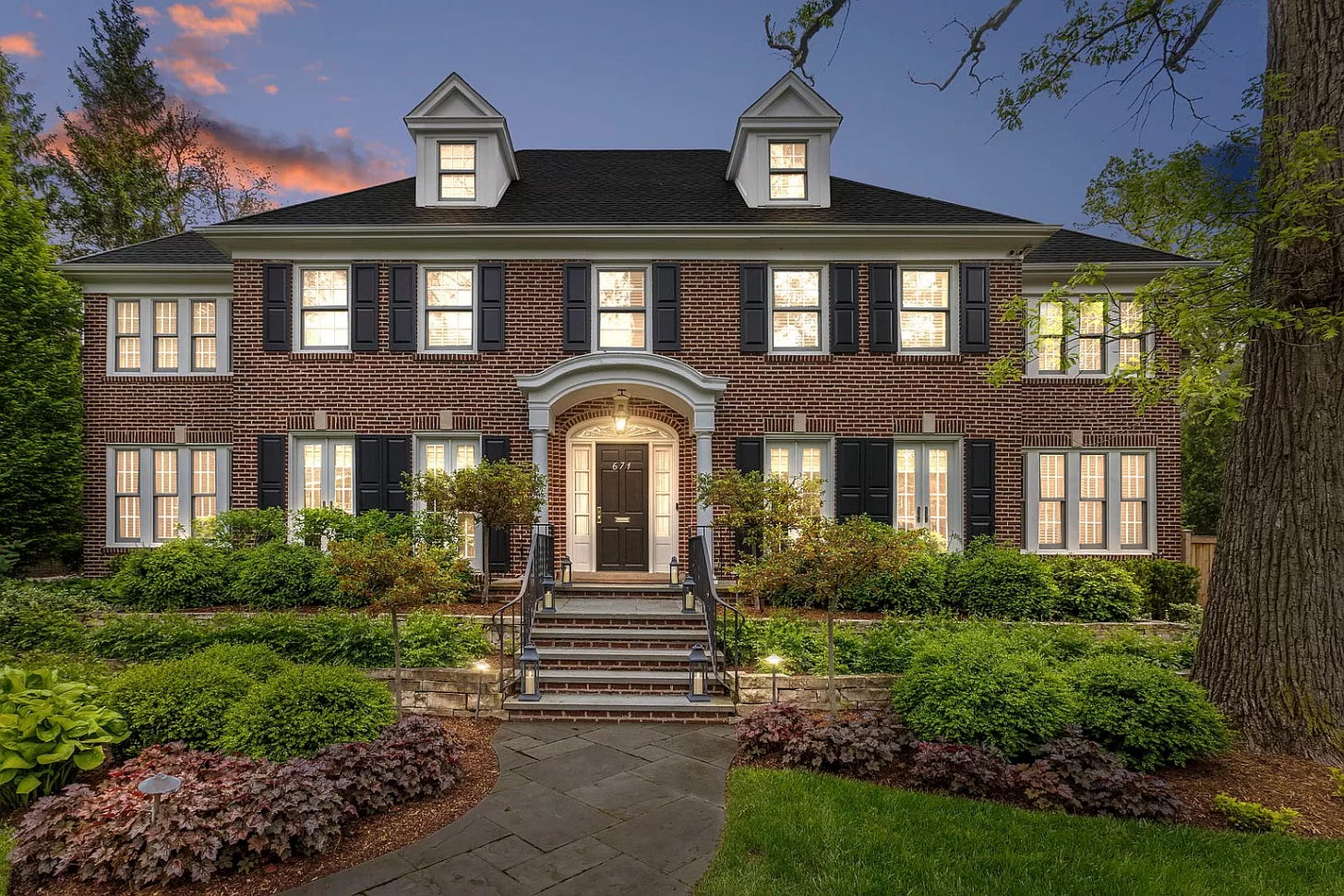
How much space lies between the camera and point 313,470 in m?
10.2

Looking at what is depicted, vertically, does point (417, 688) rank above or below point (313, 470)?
below

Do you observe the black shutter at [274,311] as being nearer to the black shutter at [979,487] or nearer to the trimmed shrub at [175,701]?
the trimmed shrub at [175,701]

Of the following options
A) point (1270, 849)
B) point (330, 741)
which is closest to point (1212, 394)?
point (1270, 849)

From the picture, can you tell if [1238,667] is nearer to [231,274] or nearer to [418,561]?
[418,561]

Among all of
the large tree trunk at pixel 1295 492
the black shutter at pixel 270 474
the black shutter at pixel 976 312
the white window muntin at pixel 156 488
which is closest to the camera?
the large tree trunk at pixel 1295 492

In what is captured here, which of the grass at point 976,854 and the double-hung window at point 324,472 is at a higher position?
the double-hung window at point 324,472

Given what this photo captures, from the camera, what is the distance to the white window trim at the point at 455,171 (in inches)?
426

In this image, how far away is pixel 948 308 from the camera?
33.5 ft

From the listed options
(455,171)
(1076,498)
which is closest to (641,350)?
(455,171)

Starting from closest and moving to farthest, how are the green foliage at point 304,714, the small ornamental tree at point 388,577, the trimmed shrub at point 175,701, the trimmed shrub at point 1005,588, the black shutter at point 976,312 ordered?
the green foliage at point 304,714 → the trimmed shrub at point 175,701 → the small ornamental tree at point 388,577 → the trimmed shrub at point 1005,588 → the black shutter at point 976,312

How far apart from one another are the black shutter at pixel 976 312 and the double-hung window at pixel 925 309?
0.84 ft

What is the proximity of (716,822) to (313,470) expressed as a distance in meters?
9.09

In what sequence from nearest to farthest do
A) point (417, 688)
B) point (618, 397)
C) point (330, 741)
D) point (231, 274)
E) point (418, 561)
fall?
point (330, 741) < point (418, 561) < point (417, 688) < point (618, 397) < point (231, 274)

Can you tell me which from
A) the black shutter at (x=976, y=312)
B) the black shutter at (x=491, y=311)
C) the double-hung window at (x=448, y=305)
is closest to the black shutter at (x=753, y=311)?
the black shutter at (x=976, y=312)
